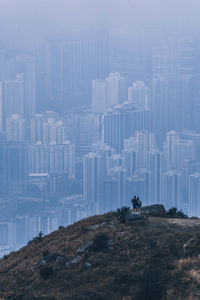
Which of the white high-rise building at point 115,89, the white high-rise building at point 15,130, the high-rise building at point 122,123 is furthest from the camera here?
the white high-rise building at point 115,89

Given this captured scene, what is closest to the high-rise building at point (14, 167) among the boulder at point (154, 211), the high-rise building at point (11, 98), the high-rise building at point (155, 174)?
the high-rise building at point (11, 98)

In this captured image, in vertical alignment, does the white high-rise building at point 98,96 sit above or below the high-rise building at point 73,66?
below

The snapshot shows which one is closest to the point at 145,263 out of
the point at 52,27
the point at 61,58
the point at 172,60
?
the point at 172,60

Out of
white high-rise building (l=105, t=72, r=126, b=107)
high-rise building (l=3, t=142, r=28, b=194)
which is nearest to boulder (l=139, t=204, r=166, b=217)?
high-rise building (l=3, t=142, r=28, b=194)

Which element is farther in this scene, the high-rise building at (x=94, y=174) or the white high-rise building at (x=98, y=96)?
the white high-rise building at (x=98, y=96)

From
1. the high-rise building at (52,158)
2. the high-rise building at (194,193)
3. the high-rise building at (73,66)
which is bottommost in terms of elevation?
the high-rise building at (194,193)

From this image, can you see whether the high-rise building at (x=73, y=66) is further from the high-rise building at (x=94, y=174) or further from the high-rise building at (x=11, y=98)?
the high-rise building at (x=94, y=174)

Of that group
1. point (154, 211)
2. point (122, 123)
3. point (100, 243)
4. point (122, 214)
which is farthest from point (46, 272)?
point (122, 123)

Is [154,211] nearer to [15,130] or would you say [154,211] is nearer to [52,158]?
[52,158]
